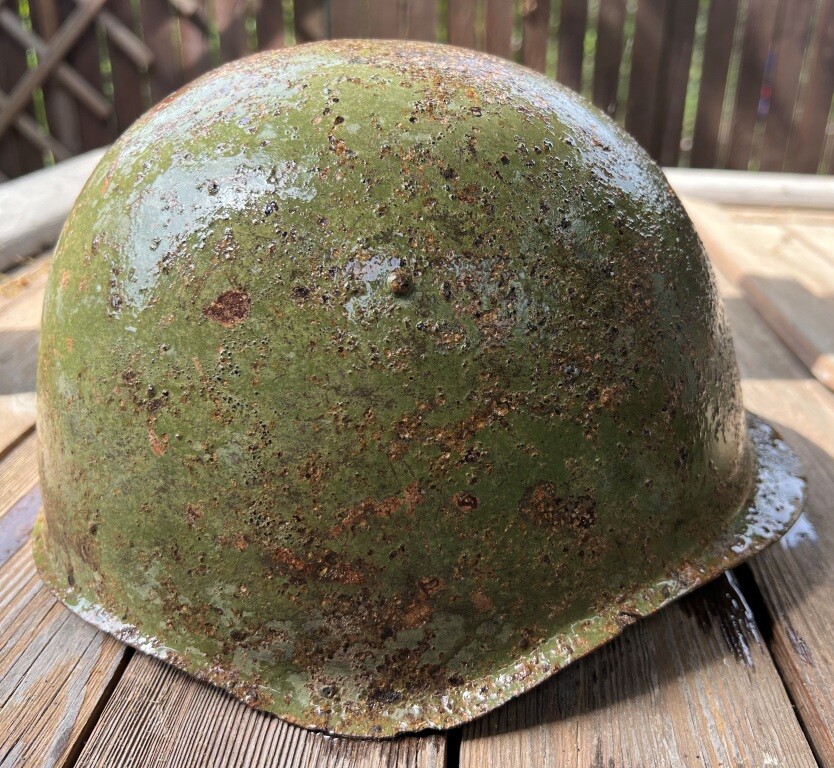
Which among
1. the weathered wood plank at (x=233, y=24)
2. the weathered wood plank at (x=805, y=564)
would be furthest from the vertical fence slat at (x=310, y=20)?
the weathered wood plank at (x=805, y=564)

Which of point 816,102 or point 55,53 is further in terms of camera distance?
point 55,53

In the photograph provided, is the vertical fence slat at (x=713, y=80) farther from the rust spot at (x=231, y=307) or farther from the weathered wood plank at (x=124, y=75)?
the rust spot at (x=231, y=307)

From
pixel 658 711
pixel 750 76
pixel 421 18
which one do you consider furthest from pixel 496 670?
pixel 750 76

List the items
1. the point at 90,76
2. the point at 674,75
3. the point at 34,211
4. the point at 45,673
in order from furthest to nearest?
the point at 90,76 → the point at 674,75 → the point at 34,211 → the point at 45,673

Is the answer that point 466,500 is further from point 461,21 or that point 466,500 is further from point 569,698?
point 461,21

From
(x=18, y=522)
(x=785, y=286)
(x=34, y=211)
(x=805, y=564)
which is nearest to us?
(x=805, y=564)

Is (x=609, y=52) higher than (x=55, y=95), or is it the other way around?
(x=609, y=52)
